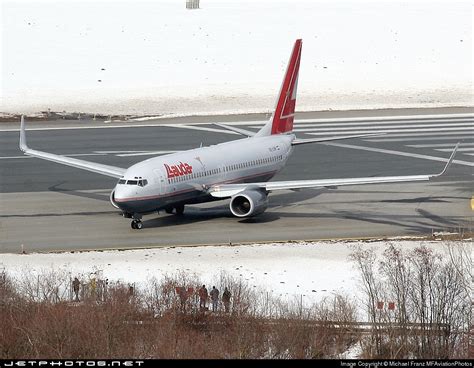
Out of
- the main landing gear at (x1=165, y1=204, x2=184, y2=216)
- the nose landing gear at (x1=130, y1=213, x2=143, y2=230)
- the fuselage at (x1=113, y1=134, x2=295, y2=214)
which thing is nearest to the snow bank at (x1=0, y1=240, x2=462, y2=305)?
the fuselage at (x1=113, y1=134, x2=295, y2=214)

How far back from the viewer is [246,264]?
52.8 meters

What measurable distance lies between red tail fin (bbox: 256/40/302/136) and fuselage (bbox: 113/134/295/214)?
0.93 meters

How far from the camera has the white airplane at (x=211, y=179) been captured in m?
59.9

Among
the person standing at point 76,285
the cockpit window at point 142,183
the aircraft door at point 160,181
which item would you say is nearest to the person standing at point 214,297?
the person standing at point 76,285

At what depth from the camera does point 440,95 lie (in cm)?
12550

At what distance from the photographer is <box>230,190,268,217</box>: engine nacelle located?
203 feet

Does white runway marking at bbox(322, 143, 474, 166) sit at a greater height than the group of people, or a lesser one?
greater

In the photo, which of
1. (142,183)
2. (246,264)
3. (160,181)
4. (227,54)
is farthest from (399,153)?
(227,54)

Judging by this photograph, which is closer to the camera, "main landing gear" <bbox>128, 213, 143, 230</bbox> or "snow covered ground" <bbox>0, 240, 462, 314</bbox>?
"snow covered ground" <bbox>0, 240, 462, 314</bbox>

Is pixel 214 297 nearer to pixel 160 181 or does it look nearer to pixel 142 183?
pixel 142 183

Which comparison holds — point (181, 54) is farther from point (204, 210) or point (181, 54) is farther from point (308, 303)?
point (308, 303)

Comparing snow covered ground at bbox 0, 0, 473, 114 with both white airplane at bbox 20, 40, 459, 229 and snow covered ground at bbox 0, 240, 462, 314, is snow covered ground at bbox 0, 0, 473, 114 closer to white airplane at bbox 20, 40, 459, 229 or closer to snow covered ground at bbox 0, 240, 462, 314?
white airplane at bbox 20, 40, 459, 229

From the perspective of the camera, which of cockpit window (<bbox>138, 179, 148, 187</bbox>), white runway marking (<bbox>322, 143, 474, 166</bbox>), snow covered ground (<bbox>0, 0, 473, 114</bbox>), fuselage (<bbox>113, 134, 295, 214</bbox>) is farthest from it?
snow covered ground (<bbox>0, 0, 473, 114</bbox>)

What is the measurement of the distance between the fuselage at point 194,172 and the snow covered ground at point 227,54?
46917 millimetres
